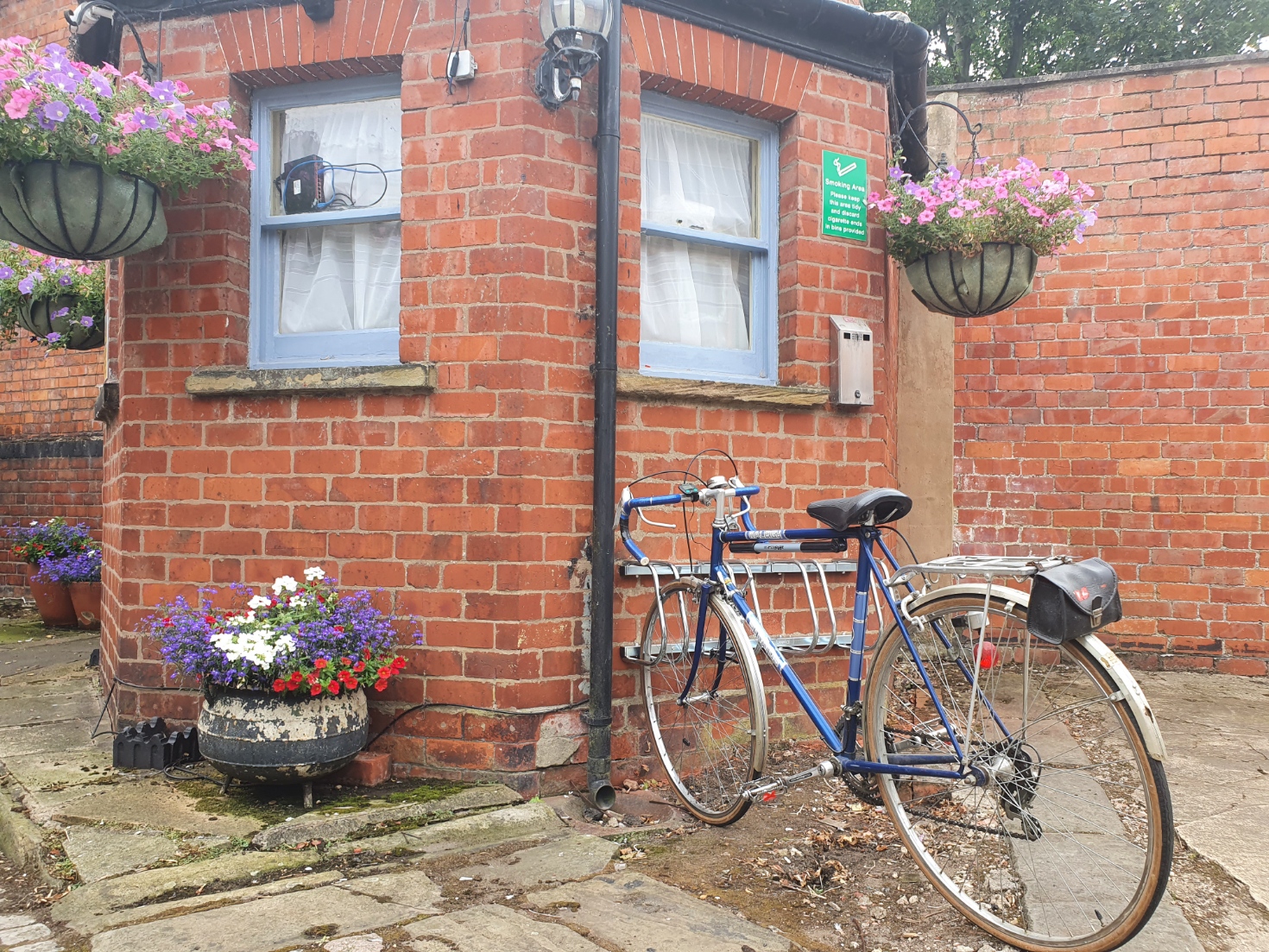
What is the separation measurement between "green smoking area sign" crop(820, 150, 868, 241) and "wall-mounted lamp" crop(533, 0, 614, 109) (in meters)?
1.38

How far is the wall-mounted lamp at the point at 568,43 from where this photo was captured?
148 inches

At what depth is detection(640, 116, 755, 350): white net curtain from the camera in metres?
4.60

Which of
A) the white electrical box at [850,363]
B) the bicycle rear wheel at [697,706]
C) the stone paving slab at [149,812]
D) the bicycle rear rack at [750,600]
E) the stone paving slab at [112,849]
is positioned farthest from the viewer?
the white electrical box at [850,363]

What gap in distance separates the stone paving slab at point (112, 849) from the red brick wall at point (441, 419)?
95cm

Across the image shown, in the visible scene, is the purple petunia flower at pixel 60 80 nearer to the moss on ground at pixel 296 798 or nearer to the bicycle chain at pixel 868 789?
the moss on ground at pixel 296 798

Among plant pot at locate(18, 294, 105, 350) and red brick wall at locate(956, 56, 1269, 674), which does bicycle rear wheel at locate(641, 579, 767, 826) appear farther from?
plant pot at locate(18, 294, 105, 350)

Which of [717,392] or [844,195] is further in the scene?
[844,195]

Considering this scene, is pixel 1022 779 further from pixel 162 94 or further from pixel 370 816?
pixel 162 94

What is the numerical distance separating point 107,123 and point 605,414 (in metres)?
2.13

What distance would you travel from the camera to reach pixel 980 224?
483 centimetres

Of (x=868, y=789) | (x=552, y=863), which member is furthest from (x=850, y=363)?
(x=552, y=863)

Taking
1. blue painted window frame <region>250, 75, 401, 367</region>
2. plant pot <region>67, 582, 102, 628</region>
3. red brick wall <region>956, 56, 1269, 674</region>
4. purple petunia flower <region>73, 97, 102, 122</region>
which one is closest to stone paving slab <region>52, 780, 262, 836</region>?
blue painted window frame <region>250, 75, 401, 367</region>

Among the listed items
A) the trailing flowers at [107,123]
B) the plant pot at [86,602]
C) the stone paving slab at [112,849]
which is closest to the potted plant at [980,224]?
the trailing flowers at [107,123]

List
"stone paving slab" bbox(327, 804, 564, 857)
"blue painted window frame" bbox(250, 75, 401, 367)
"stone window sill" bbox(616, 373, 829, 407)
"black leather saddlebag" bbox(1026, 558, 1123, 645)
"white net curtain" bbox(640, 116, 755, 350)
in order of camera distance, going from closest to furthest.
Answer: "black leather saddlebag" bbox(1026, 558, 1123, 645)
"stone paving slab" bbox(327, 804, 564, 857)
"stone window sill" bbox(616, 373, 829, 407)
"blue painted window frame" bbox(250, 75, 401, 367)
"white net curtain" bbox(640, 116, 755, 350)
